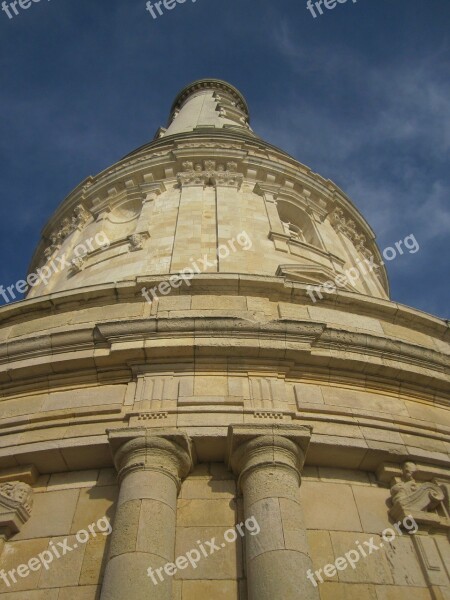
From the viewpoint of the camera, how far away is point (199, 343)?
977 cm

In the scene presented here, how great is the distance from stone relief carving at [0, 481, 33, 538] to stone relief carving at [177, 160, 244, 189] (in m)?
14.2

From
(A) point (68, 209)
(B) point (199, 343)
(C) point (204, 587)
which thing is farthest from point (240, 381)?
(A) point (68, 209)

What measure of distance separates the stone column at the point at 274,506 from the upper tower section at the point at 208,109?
68.4 feet

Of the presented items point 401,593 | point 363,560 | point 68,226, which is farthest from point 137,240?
point 401,593

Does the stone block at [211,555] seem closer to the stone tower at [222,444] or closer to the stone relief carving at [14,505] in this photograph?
the stone tower at [222,444]

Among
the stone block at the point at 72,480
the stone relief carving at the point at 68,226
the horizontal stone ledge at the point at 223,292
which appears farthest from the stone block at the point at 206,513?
the stone relief carving at the point at 68,226

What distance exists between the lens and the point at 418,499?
8484 mm

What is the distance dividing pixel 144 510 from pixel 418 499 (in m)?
4.24

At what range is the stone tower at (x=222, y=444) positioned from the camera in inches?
285

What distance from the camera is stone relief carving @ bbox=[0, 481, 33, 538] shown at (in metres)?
8.07

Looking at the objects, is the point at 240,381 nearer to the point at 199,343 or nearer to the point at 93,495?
the point at 199,343

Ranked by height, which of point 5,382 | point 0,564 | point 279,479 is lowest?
point 0,564

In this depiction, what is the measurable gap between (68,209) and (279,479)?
19.0m

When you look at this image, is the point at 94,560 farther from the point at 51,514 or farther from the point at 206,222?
the point at 206,222
